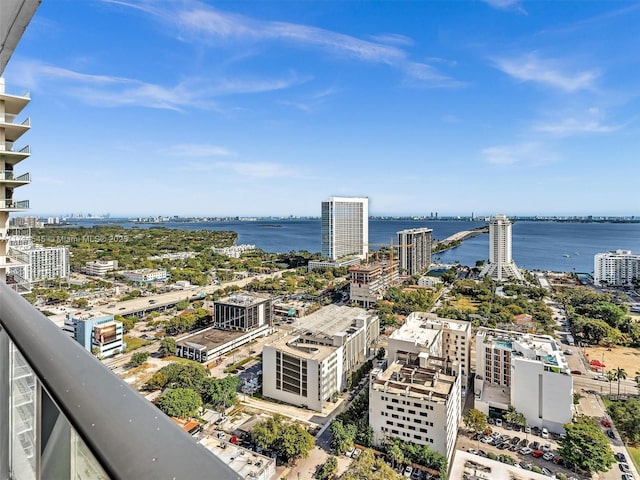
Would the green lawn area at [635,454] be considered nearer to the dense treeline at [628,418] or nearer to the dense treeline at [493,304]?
the dense treeline at [628,418]

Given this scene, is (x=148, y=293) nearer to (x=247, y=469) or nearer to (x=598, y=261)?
(x=247, y=469)

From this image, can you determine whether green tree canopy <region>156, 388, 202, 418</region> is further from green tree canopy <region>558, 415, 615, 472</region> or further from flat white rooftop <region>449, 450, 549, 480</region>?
green tree canopy <region>558, 415, 615, 472</region>

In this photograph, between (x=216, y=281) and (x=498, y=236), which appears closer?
(x=216, y=281)

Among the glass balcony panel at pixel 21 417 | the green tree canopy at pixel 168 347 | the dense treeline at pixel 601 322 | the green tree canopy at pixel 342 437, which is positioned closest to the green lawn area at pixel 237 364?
the green tree canopy at pixel 168 347

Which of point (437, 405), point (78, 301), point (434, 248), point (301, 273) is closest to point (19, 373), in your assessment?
point (437, 405)

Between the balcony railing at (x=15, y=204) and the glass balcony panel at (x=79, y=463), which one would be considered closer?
the glass balcony panel at (x=79, y=463)

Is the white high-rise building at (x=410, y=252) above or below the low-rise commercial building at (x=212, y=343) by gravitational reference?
above
